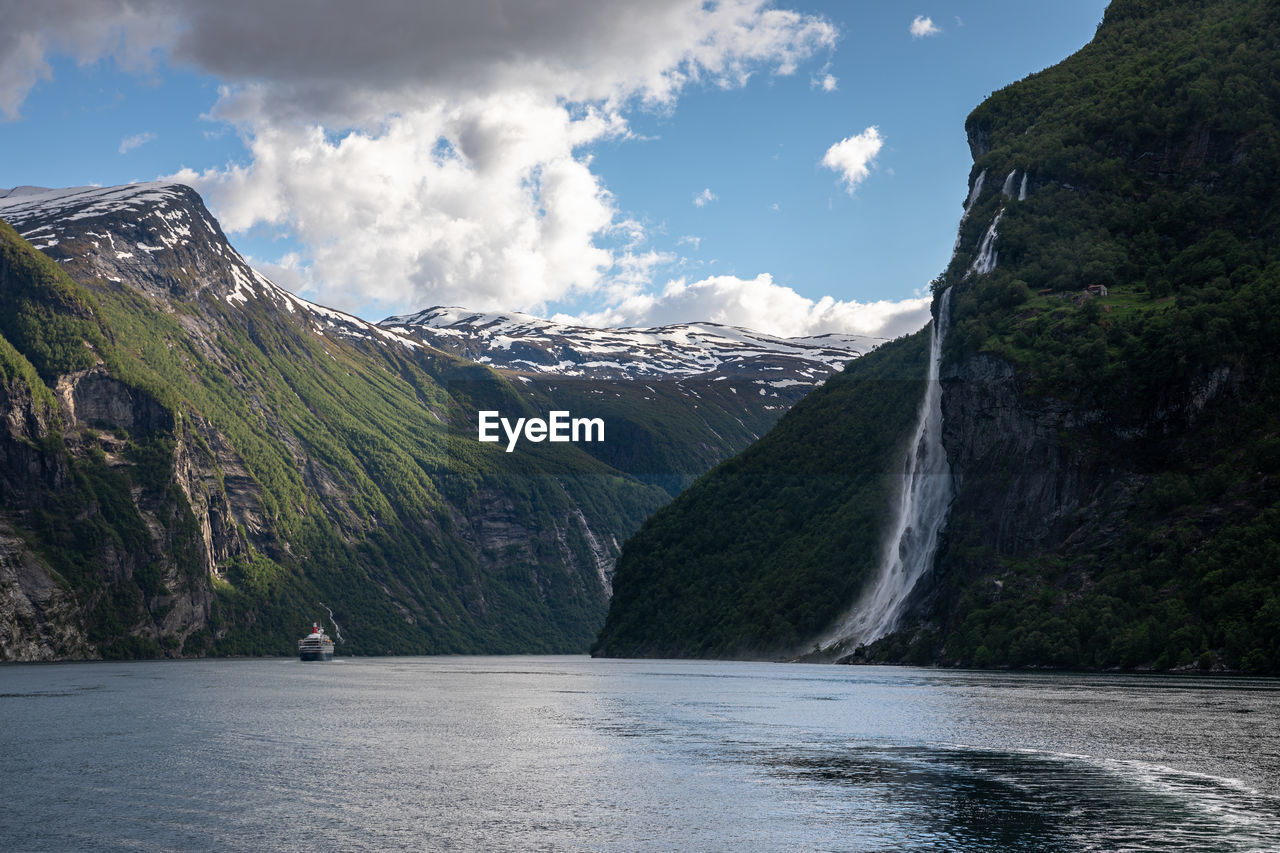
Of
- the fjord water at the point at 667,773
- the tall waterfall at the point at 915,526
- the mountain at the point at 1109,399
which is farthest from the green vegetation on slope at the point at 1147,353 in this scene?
the fjord water at the point at 667,773

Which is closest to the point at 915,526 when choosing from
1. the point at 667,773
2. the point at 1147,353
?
the point at 1147,353

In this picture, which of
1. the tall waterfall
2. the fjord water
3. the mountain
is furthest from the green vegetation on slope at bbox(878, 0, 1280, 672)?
the fjord water

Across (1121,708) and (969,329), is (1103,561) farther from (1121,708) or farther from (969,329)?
(1121,708)

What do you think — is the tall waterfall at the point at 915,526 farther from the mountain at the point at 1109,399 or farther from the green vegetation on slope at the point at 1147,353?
the green vegetation on slope at the point at 1147,353

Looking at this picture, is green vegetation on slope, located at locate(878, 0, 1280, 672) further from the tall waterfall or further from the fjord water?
the fjord water

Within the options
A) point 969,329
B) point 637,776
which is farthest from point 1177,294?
point 637,776

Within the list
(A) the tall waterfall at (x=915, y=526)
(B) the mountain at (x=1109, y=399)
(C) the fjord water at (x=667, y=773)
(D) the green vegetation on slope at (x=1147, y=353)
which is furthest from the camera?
(A) the tall waterfall at (x=915, y=526)

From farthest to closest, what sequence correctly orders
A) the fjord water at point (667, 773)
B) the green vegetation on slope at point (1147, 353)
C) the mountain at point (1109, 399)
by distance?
the mountain at point (1109, 399), the green vegetation on slope at point (1147, 353), the fjord water at point (667, 773)
